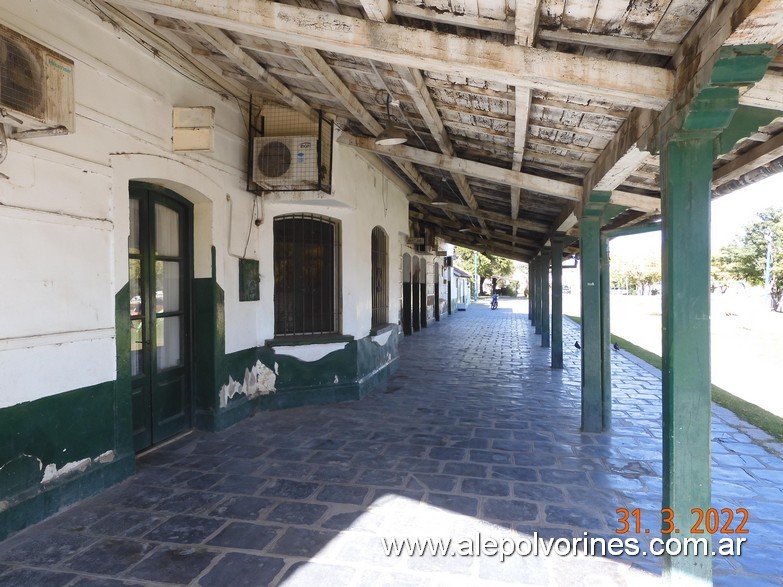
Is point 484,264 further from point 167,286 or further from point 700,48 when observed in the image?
point 700,48

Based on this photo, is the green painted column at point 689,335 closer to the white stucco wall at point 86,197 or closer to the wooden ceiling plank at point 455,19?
the wooden ceiling plank at point 455,19

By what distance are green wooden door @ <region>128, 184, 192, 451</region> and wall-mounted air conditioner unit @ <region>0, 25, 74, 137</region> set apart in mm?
1445

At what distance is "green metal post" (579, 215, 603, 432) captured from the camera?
17.4 feet

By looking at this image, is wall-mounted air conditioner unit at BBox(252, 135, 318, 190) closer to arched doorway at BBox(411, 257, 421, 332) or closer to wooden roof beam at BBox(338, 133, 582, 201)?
wooden roof beam at BBox(338, 133, 582, 201)

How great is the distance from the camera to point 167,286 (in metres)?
4.86

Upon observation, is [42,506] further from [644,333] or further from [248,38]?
[644,333]

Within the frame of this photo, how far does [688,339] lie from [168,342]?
4545 millimetres

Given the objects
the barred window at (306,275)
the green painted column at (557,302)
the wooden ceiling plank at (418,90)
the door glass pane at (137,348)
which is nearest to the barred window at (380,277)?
the barred window at (306,275)

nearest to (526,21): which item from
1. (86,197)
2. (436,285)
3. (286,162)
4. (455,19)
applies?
(455,19)

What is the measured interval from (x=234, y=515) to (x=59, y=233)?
91.2 inches

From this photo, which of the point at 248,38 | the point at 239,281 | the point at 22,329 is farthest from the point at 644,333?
the point at 22,329

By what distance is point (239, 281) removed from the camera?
219 inches

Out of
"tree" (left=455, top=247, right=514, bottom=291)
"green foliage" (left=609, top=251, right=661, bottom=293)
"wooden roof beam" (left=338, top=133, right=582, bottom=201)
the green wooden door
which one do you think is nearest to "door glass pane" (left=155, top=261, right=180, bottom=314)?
the green wooden door

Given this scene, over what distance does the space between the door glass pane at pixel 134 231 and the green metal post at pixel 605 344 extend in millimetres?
4914
